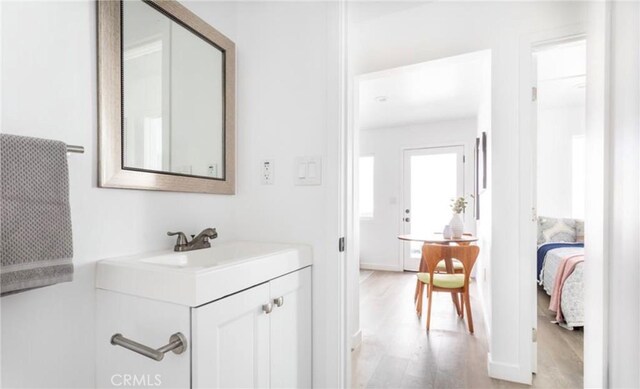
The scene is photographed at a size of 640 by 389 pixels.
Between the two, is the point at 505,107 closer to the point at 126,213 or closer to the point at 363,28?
the point at 363,28

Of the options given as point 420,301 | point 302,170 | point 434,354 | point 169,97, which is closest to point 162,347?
point 302,170

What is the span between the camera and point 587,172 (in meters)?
0.93

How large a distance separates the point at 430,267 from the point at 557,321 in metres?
1.40

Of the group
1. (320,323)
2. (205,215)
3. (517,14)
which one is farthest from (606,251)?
(517,14)

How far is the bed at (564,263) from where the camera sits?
9.29 ft

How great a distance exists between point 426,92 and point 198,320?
12.2 feet

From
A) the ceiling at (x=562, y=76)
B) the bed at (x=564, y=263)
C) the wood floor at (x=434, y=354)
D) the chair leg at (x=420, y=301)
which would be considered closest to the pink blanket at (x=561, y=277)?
the bed at (x=564, y=263)

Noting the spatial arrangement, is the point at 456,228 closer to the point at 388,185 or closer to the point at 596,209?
the point at 388,185

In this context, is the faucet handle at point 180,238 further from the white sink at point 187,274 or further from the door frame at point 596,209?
the door frame at point 596,209

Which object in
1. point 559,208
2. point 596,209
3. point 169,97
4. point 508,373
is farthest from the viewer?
point 559,208

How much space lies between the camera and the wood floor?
6.75ft

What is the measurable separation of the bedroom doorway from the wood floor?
0.02 meters

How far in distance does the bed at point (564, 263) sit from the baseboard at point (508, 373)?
121cm

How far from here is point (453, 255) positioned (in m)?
2.80
